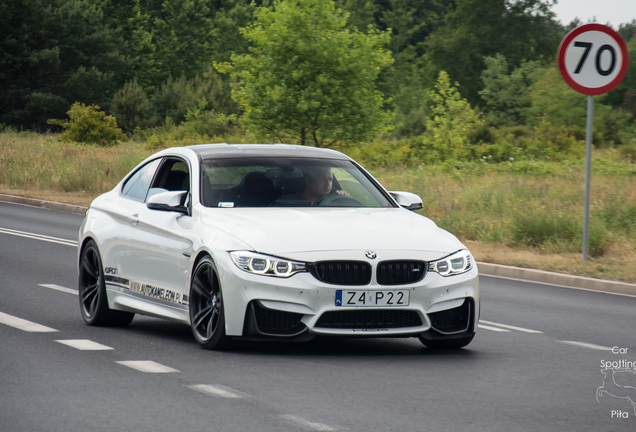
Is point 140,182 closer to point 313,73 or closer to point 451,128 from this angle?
point 313,73

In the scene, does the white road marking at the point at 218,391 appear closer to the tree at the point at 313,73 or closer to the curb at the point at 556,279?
the curb at the point at 556,279

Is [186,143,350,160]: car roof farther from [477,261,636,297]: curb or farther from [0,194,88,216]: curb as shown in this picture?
[0,194,88,216]: curb

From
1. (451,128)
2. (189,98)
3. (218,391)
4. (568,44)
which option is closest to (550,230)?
(568,44)

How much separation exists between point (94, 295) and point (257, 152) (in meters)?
2.00

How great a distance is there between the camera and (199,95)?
83.5 m

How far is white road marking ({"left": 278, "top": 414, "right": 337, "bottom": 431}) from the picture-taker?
506 cm

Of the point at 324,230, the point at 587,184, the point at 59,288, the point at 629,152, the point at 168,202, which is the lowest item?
the point at 629,152

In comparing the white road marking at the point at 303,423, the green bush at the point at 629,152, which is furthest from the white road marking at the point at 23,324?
the green bush at the point at 629,152

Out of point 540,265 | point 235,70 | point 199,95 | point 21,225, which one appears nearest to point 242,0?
point 199,95

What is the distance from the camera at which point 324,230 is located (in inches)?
283

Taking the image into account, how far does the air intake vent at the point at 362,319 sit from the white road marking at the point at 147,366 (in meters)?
1.09

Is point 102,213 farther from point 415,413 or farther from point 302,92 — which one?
point 302,92

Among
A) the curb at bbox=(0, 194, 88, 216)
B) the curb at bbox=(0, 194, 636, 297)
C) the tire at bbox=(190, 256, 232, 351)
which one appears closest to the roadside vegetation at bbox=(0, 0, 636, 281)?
the curb at bbox=(0, 194, 636, 297)

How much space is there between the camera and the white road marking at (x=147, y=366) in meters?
6.69
